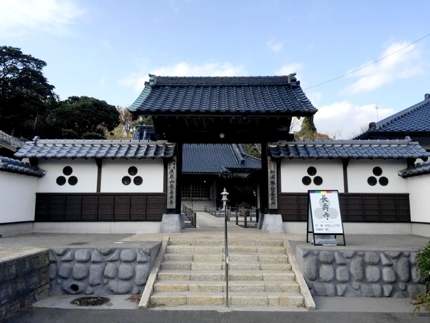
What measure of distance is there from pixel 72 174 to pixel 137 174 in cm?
226

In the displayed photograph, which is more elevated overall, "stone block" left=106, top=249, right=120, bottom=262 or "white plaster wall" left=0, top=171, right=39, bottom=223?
"white plaster wall" left=0, top=171, right=39, bottom=223

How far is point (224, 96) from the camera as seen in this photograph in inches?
470

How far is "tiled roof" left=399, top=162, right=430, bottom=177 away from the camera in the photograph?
34.6 ft

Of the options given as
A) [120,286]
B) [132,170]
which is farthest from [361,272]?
[132,170]

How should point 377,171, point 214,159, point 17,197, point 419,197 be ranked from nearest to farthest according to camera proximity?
1. point 17,197
2. point 419,197
3. point 377,171
4. point 214,159

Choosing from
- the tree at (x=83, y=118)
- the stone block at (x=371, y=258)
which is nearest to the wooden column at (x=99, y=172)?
the stone block at (x=371, y=258)

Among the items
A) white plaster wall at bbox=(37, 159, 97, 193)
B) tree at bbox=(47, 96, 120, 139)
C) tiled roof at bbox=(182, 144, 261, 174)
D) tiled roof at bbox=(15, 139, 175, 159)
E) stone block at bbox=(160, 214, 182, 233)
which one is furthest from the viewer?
tree at bbox=(47, 96, 120, 139)

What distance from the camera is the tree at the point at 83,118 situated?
36.8 meters

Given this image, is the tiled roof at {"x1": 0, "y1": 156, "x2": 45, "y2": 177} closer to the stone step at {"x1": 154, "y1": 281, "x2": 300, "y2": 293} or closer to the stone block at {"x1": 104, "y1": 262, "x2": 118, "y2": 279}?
the stone block at {"x1": 104, "y1": 262, "x2": 118, "y2": 279}

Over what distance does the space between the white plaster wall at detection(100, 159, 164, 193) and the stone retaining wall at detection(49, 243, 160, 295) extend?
4440 millimetres

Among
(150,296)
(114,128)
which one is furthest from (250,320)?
(114,128)

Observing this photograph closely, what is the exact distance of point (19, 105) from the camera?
35.3 m

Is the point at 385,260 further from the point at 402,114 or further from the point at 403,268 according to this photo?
the point at 402,114

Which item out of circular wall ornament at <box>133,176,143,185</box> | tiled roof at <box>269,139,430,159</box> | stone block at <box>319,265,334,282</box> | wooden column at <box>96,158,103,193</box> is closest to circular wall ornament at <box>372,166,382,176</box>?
tiled roof at <box>269,139,430,159</box>
